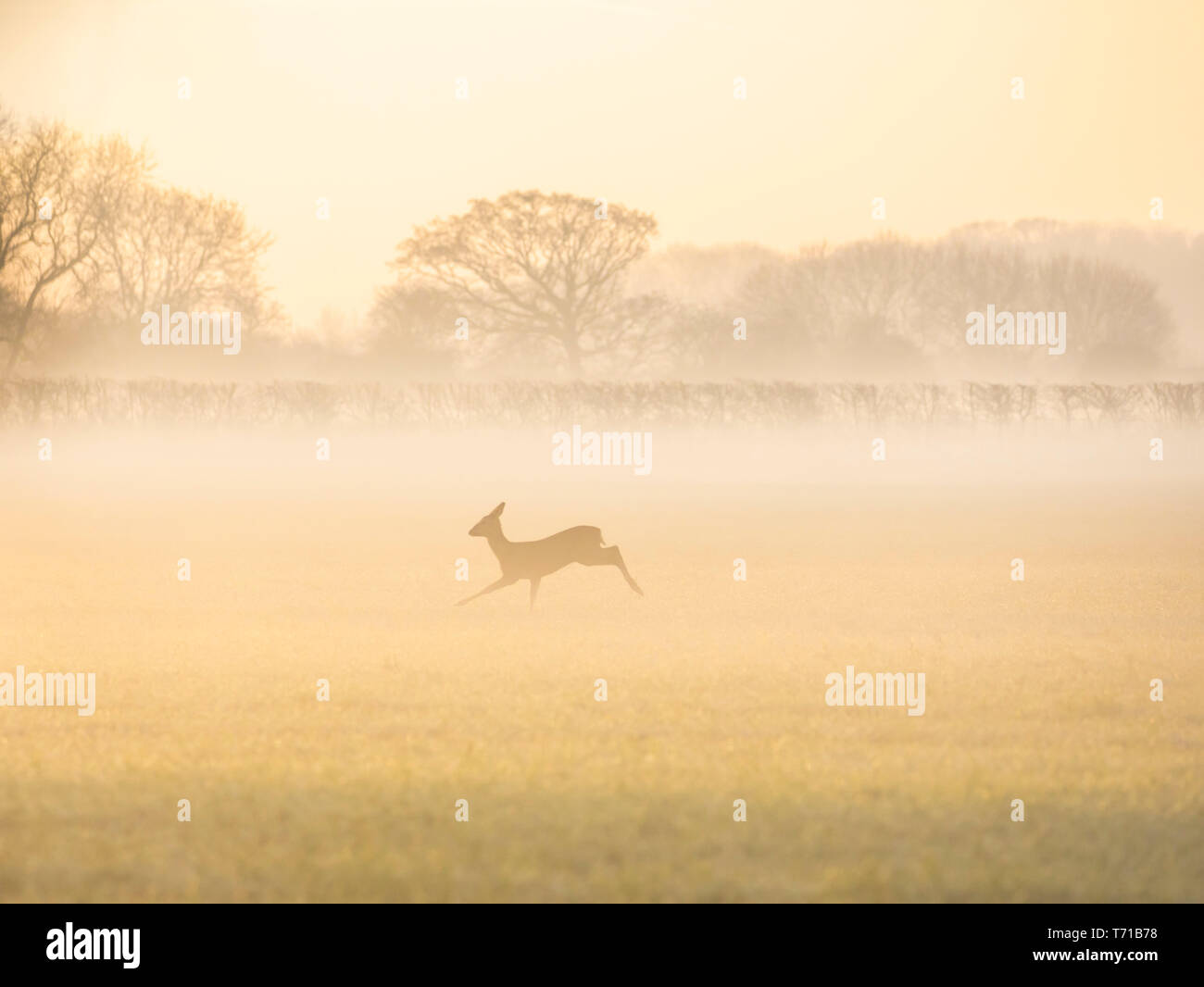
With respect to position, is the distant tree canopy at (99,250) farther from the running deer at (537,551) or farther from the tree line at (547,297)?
the running deer at (537,551)

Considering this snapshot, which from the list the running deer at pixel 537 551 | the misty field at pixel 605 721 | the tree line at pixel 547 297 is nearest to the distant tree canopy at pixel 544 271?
the tree line at pixel 547 297

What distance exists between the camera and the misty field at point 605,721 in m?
8.22

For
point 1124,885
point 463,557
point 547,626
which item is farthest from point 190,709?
point 463,557

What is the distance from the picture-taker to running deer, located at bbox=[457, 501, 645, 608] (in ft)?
55.3

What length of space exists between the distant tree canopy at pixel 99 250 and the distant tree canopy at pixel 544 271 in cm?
471

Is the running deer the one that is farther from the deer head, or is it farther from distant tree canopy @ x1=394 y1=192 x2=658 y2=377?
distant tree canopy @ x1=394 y1=192 x2=658 y2=377

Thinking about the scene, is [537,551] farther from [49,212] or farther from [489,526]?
[49,212]

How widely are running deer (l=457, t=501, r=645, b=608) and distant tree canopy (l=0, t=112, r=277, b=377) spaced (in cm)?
1829

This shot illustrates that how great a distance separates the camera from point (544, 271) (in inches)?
1379

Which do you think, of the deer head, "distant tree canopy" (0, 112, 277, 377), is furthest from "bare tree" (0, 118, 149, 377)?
the deer head

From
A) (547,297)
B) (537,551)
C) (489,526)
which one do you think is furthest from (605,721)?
(547,297)

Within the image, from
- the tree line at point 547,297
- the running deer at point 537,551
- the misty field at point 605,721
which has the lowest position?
the misty field at point 605,721

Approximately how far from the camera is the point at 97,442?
107 feet
